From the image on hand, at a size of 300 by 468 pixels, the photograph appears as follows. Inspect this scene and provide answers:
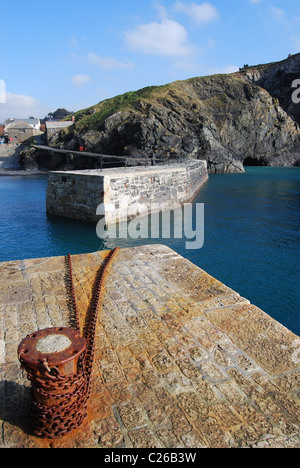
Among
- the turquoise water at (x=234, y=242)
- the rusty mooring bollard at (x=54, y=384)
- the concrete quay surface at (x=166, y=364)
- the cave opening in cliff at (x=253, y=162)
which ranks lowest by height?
the turquoise water at (x=234, y=242)

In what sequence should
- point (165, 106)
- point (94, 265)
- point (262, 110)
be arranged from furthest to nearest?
point (262, 110) < point (165, 106) < point (94, 265)

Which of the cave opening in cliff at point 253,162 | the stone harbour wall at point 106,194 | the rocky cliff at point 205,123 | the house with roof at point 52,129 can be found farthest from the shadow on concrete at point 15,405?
the cave opening in cliff at point 253,162

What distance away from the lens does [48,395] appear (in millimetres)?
2795

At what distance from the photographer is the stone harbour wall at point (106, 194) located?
50.8 ft

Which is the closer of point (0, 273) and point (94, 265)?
point (0, 273)

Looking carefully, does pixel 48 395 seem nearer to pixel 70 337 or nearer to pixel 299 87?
pixel 70 337

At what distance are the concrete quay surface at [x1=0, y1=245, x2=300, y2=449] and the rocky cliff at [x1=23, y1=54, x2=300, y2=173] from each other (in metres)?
35.6

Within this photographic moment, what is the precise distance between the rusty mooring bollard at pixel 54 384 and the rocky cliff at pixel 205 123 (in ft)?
125

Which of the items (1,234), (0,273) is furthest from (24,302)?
(1,234)

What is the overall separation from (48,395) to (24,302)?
2.76m

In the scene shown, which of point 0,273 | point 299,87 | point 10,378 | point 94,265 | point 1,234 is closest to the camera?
point 10,378
